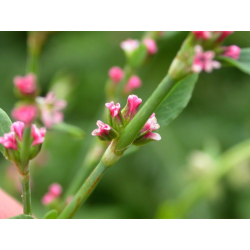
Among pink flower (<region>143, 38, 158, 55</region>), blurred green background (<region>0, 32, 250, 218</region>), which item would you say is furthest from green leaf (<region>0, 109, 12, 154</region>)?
blurred green background (<region>0, 32, 250, 218</region>)

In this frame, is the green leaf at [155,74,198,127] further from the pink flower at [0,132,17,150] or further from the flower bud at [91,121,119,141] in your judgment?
the pink flower at [0,132,17,150]

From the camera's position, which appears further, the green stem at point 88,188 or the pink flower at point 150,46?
the pink flower at point 150,46

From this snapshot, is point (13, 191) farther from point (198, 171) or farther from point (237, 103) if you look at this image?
point (237, 103)

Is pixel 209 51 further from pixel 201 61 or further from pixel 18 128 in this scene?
pixel 18 128

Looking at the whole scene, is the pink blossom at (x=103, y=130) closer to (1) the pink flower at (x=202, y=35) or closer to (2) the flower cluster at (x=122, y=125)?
(2) the flower cluster at (x=122, y=125)

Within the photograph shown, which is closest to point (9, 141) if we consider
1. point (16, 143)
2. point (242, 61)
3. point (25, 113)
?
point (16, 143)

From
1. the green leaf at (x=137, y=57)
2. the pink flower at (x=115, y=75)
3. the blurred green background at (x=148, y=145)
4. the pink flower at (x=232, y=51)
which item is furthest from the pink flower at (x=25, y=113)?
the blurred green background at (x=148, y=145)
